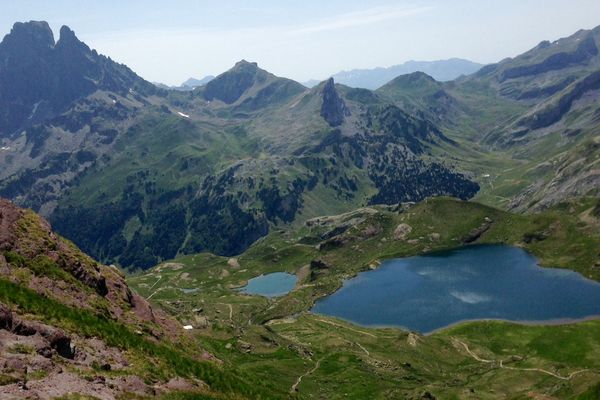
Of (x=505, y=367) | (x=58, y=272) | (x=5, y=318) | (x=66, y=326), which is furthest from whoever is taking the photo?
(x=505, y=367)

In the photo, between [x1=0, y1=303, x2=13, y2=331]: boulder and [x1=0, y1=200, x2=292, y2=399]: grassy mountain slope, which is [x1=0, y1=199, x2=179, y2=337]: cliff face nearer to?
[x1=0, y1=200, x2=292, y2=399]: grassy mountain slope

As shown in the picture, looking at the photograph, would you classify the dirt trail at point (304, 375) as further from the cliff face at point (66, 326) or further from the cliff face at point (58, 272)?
the cliff face at point (58, 272)

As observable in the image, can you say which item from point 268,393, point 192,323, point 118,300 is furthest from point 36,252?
point 192,323

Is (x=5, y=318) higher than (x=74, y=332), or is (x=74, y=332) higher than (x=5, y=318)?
(x=5, y=318)

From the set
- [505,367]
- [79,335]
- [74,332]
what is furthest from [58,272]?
[505,367]

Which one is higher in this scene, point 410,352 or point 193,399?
point 193,399

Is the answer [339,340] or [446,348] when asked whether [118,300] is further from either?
[446,348]

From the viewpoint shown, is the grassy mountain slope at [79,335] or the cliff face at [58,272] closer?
the grassy mountain slope at [79,335]

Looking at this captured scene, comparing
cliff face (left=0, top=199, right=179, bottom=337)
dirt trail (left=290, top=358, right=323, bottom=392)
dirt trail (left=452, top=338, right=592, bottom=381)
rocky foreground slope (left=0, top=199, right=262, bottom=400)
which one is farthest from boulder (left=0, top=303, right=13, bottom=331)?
dirt trail (left=452, top=338, right=592, bottom=381)

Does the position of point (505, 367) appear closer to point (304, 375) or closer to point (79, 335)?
point (304, 375)

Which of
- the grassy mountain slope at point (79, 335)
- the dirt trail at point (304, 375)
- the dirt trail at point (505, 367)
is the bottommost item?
the dirt trail at point (505, 367)

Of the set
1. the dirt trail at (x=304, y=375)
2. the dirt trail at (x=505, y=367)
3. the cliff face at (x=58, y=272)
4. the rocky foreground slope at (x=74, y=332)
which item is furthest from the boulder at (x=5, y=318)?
the dirt trail at (x=505, y=367)

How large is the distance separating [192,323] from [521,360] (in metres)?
105

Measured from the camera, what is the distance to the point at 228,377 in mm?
65438
